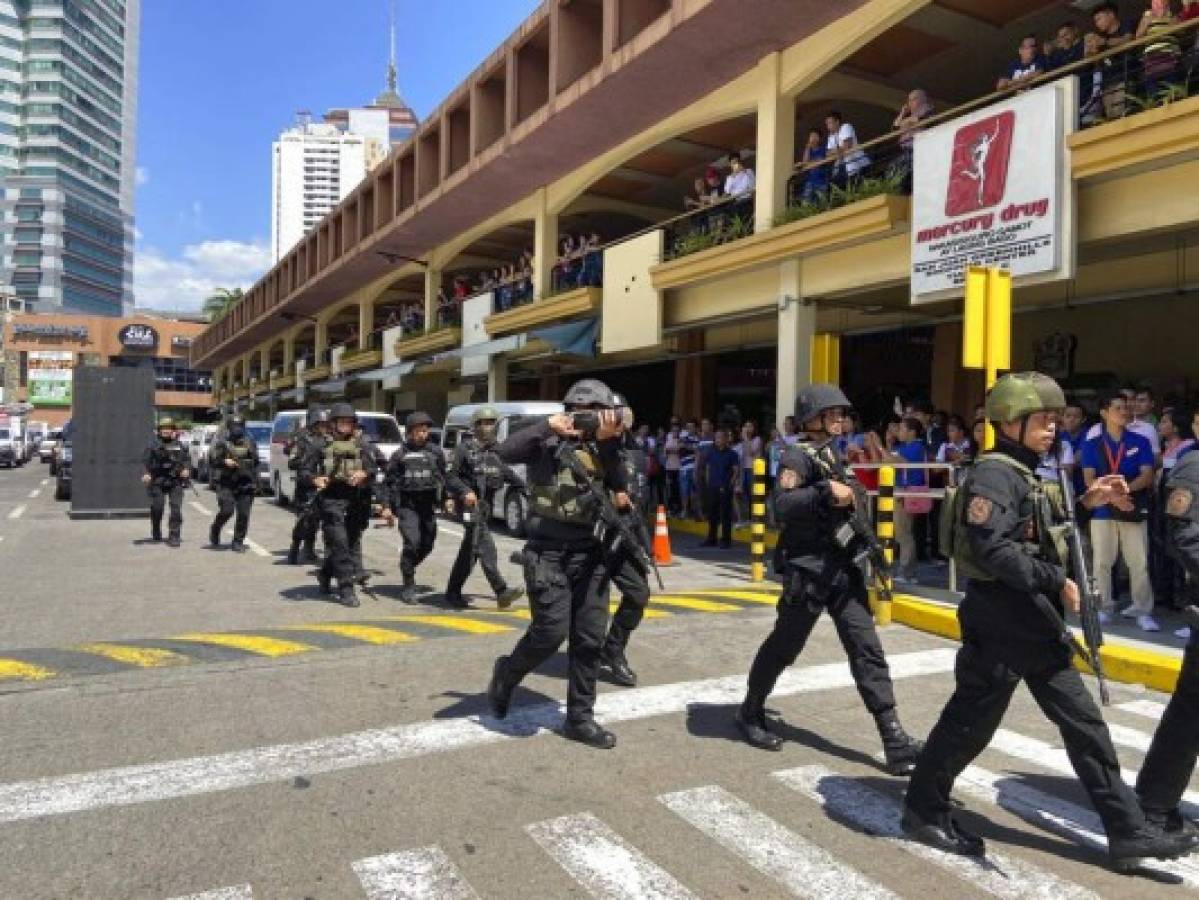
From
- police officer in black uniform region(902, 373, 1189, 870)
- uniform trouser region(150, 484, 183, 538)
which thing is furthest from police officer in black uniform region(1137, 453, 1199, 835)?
uniform trouser region(150, 484, 183, 538)

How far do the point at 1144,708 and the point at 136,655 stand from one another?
666 cm

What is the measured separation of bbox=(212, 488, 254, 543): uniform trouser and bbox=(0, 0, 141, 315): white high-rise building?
128m

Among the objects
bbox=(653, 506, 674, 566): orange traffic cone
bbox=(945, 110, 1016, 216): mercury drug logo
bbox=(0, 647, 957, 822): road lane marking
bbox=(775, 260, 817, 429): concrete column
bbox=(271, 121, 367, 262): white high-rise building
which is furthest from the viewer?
bbox=(271, 121, 367, 262): white high-rise building

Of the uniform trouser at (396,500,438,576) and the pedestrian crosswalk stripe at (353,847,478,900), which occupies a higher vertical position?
the uniform trouser at (396,500,438,576)

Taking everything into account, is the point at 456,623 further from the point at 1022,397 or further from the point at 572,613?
the point at 1022,397

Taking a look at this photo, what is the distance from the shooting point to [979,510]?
3.31 m

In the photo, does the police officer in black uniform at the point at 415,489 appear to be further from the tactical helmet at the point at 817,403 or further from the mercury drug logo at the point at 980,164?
the mercury drug logo at the point at 980,164

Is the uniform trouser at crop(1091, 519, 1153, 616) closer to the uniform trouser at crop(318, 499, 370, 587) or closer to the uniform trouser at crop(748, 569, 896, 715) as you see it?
the uniform trouser at crop(748, 569, 896, 715)

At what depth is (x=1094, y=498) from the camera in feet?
11.4

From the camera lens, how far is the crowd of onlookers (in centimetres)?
729

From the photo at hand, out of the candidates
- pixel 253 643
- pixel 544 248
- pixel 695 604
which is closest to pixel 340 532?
pixel 253 643

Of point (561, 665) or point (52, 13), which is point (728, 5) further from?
point (52, 13)

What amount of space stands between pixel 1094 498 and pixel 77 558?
11.4 meters

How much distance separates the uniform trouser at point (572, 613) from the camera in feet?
15.0
